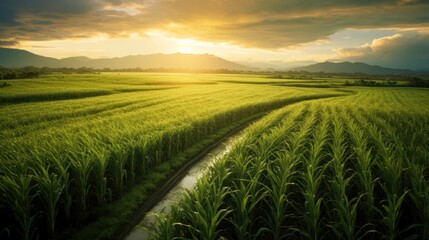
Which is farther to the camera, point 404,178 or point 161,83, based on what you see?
point 161,83

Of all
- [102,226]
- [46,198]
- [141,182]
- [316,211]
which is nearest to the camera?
[316,211]

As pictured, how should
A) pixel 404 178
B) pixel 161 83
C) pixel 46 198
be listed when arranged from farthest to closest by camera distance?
pixel 161 83
pixel 404 178
pixel 46 198

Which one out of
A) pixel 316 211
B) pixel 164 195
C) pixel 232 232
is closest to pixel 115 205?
pixel 164 195

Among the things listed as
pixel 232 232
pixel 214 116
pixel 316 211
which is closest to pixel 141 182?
pixel 232 232

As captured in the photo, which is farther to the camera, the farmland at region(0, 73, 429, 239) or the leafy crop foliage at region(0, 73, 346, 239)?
the leafy crop foliage at region(0, 73, 346, 239)

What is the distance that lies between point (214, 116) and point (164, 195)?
11.4 meters

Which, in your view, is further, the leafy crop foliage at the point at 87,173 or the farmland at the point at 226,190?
the leafy crop foliage at the point at 87,173

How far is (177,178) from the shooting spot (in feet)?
39.1

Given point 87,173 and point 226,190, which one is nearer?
point 226,190

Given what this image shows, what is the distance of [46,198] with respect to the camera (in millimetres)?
7113

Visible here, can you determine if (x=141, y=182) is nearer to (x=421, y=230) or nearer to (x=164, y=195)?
(x=164, y=195)

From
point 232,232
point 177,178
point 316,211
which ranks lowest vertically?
point 177,178

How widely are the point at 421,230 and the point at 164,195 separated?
7.50m

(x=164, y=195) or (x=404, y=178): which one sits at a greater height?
(x=404, y=178)
